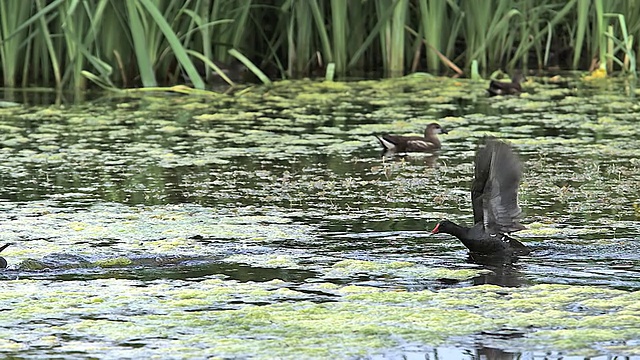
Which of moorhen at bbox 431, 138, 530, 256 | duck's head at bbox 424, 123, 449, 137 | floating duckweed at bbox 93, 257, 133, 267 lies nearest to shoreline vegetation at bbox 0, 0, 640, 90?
duck's head at bbox 424, 123, 449, 137

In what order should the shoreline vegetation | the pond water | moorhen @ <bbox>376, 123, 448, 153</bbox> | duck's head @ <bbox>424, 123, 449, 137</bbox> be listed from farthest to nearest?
the shoreline vegetation → duck's head @ <bbox>424, 123, 449, 137</bbox> → moorhen @ <bbox>376, 123, 448, 153</bbox> → the pond water

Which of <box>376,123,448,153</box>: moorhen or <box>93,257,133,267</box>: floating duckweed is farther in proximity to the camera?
<box>376,123,448,153</box>: moorhen

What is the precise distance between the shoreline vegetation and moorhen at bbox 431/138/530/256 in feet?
19.1

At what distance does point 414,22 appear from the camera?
50.2 ft

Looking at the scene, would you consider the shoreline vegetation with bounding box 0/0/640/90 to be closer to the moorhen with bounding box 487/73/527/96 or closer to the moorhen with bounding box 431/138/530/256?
the moorhen with bounding box 487/73/527/96


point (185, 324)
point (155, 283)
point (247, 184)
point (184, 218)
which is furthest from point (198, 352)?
point (247, 184)

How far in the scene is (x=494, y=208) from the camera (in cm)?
634

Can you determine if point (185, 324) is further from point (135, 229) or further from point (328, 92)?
point (328, 92)

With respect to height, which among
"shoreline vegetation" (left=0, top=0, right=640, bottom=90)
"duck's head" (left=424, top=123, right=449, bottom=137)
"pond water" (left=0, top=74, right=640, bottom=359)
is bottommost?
"pond water" (left=0, top=74, right=640, bottom=359)

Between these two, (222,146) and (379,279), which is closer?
(379,279)

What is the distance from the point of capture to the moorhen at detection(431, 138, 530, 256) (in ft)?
20.4

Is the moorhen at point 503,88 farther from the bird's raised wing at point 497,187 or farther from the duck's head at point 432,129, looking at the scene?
the bird's raised wing at point 497,187

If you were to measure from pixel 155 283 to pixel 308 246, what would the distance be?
3.25 feet

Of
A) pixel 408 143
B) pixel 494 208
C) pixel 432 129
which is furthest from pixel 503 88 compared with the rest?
pixel 494 208
